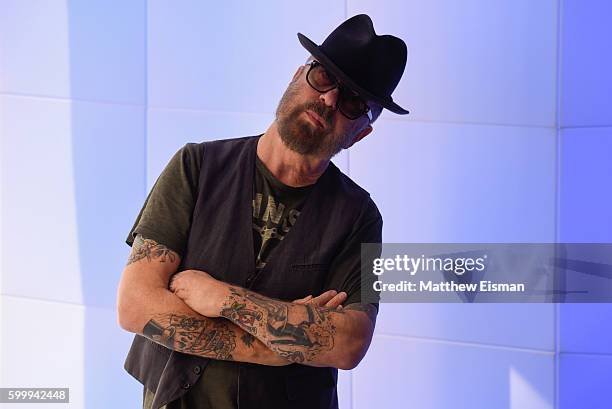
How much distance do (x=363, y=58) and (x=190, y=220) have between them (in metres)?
0.58

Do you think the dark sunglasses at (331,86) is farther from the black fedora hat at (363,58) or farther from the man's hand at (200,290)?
the man's hand at (200,290)

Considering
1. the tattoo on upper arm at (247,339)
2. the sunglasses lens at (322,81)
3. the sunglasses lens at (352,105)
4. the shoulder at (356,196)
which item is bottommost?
the tattoo on upper arm at (247,339)

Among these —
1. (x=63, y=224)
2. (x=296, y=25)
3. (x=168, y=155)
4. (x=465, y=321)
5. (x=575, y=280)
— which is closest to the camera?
(x=575, y=280)

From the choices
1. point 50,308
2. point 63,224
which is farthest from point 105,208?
point 50,308

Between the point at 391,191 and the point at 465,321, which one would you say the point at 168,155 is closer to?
the point at 391,191

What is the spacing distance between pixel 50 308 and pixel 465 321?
1.81 meters

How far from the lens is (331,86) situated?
2172 millimetres

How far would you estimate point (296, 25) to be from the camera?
304 centimetres

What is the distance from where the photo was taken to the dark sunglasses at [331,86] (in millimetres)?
2170

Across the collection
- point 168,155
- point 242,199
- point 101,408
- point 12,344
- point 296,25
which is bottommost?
point 101,408

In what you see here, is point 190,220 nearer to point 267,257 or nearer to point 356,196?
point 267,257

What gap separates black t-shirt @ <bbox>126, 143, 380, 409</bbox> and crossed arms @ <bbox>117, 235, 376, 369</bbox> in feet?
0.18
